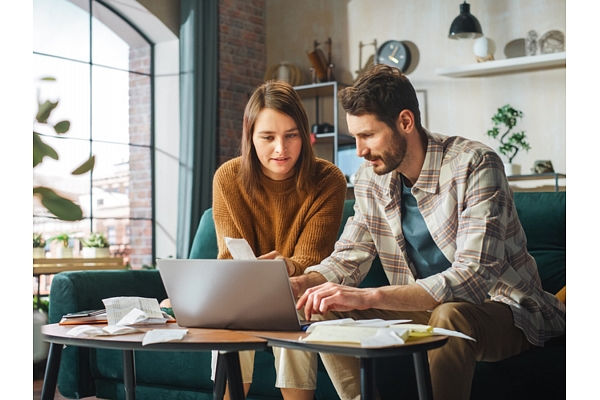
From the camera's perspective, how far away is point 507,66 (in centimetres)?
497

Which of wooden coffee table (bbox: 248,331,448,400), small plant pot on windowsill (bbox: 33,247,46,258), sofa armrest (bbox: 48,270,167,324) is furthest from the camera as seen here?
small plant pot on windowsill (bbox: 33,247,46,258)

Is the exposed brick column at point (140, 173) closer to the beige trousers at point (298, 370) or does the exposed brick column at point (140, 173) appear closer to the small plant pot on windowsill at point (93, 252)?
the small plant pot on windowsill at point (93, 252)

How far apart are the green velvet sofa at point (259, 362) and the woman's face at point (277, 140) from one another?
0.57 m

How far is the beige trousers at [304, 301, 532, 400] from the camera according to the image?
160cm

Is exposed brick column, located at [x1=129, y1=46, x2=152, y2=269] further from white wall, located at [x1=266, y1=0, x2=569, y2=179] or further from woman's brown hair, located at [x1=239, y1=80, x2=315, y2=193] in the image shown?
woman's brown hair, located at [x1=239, y1=80, x2=315, y2=193]

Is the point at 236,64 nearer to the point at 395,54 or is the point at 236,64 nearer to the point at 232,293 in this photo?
the point at 395,54

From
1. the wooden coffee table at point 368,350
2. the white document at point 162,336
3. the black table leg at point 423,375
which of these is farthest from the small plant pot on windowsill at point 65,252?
the black table leg at point 423,375

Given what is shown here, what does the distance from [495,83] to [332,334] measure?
4168mm

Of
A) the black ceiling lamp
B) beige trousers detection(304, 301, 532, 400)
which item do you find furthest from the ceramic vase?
beige trousers detection(304, 301, 532, 400)

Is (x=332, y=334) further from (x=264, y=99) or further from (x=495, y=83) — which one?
(x=495, y=83)

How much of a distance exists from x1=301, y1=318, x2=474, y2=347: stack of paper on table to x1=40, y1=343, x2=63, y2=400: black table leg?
741mm

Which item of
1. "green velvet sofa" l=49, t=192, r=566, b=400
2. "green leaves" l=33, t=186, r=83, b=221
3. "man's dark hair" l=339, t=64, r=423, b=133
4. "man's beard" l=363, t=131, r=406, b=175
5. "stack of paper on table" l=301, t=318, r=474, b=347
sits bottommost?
"green velvet sofa" l=49, t=192, r=566, b=400

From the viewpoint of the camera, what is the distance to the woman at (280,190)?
7.80 feet
